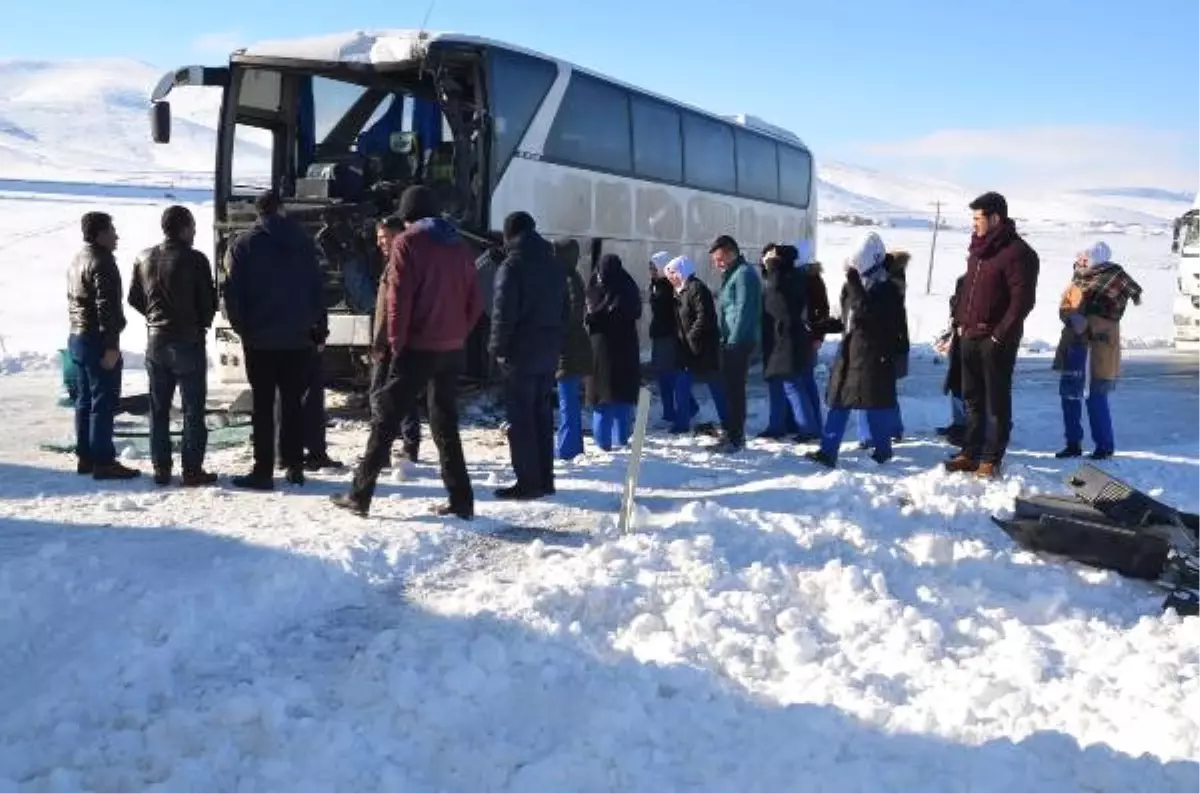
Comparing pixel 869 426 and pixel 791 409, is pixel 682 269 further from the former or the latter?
pixel 869 426

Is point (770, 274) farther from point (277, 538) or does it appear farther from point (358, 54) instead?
point (277, 538)

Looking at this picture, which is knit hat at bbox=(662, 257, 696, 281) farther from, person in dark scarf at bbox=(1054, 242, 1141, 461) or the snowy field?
person in dark scarf at bbox=(1054, 242, 1141, 461)

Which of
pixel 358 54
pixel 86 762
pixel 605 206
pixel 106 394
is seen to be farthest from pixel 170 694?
pixel 605 206

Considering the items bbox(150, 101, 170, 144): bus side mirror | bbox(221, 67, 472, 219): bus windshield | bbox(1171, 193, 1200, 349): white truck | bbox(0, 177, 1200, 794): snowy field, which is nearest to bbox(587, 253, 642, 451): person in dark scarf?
bbox(0, 177, 1200, 794): snowy field

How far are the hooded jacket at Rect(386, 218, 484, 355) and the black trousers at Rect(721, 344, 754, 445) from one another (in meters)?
3.31

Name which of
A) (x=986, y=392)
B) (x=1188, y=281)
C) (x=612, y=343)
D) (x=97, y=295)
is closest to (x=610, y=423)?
(x=612, y=343)

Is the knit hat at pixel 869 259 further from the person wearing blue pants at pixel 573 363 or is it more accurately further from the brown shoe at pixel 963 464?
the person wearing blue pants at pixel 573 363

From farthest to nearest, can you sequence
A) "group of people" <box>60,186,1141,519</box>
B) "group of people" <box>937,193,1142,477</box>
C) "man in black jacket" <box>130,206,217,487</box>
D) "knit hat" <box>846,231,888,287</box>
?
1. "knit hat" <box>846,231,888,287</box>
2. "group of people" <box>937,193,1142,477</box>
3. "man in black jacket" <box>130,206,217,487</box>
4. "group of people" <box>60,186,1141,519</box>

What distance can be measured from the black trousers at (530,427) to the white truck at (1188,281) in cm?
1762

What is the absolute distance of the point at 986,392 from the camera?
8.55m

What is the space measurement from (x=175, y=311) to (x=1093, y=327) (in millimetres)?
7151

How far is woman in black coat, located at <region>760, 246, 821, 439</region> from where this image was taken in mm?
9773

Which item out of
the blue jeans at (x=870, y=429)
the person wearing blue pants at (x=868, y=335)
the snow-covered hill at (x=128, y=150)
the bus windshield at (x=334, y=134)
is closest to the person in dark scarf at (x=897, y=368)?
the blue jeans at (x=870, y=429)

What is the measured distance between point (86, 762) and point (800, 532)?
4.42 metres
